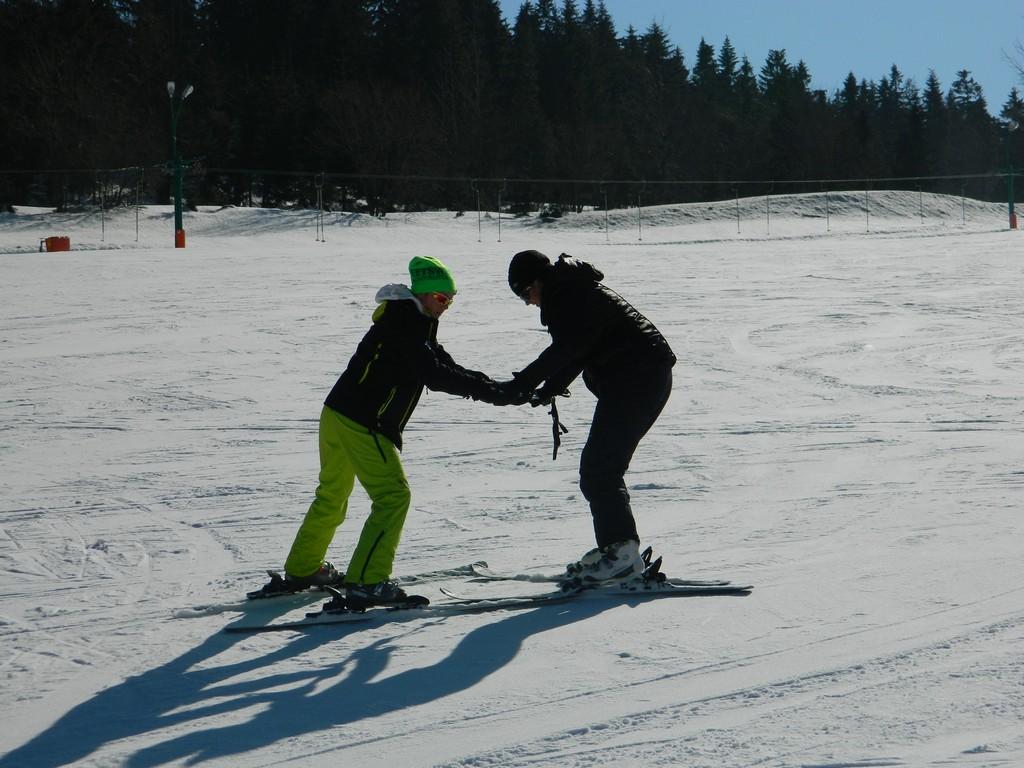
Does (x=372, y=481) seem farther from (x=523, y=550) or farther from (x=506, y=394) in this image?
(x=523, y=550)

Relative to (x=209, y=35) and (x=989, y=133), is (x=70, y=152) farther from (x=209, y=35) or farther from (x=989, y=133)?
(x=989, y=133)

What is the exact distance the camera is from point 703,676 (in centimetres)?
417

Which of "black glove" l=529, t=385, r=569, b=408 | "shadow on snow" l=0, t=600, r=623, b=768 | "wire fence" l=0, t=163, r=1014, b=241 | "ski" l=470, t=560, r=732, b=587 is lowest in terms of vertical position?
"shadow on snow" l=0, t=600, r=623, b=768

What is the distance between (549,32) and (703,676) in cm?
7062

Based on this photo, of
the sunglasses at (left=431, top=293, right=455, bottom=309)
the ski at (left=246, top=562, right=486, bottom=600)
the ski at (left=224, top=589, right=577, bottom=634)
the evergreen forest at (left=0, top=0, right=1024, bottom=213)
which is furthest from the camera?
the evergreen forest at (left=0, top=0, right=1024, bottom=213)

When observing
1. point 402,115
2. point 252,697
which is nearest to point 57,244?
point 402,115

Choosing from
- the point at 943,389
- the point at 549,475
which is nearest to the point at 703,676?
the point at 549,475

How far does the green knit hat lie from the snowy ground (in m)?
1.41

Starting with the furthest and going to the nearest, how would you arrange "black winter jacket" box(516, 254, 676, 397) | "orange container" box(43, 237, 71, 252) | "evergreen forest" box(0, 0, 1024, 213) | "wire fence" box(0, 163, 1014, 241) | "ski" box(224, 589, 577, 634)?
"evergreen forest" box(0, 0, 1024, 213), "wire fence" box(0, 163, 1014, 241), "orange container" box(43, 237, 71, 252), "black winter jacket" box(516, 254, 676, 397), "ski" box(224, 589, 577, 634)

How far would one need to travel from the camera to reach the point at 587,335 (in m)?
5.06

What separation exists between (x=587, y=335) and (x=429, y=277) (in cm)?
73

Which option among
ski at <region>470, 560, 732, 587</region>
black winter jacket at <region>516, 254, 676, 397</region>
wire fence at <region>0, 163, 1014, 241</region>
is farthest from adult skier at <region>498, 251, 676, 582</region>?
wire fence at <region>0, 163, 1014, 241</region>

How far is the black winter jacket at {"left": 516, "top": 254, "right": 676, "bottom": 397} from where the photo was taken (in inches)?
200

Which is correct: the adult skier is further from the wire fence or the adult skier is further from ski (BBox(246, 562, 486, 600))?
the wire fence
